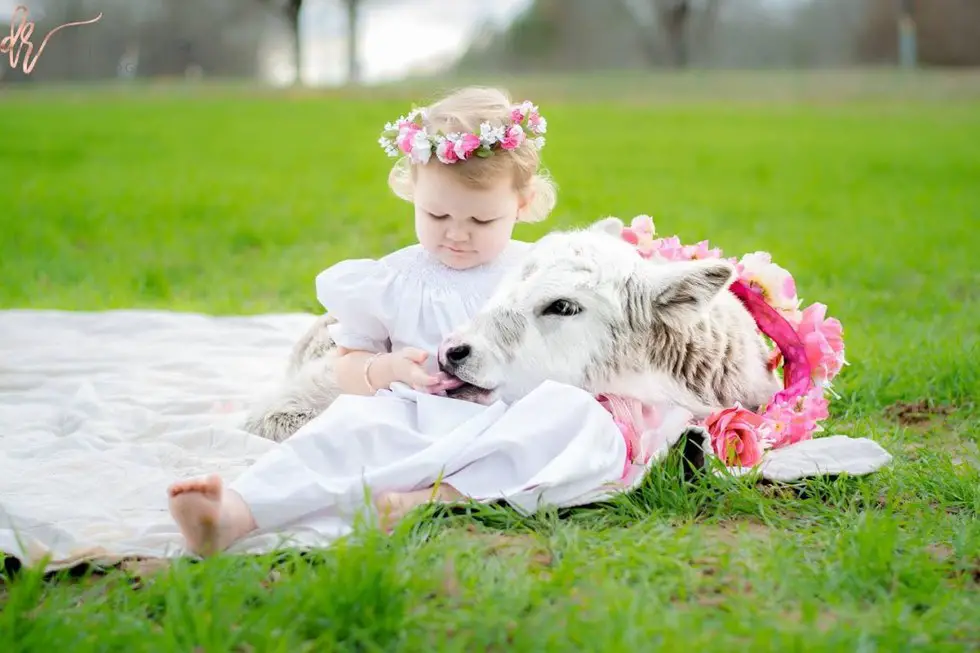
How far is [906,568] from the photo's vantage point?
3.12 metres

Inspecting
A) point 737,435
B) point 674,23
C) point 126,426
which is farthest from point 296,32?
point 737,435

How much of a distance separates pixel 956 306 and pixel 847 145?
37.0 ft

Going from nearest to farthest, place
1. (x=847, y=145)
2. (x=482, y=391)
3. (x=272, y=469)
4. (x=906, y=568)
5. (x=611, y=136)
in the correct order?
1. (x=906, y=568)
2. (x=272, y=469)
3. (x=482, y=391)
4. (x=847, y=145)
5. (x=611, y=136)

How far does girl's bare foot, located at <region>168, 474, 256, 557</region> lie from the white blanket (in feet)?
0.27

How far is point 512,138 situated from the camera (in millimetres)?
4223

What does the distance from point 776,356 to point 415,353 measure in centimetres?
147

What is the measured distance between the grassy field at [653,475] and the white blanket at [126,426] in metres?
0.19

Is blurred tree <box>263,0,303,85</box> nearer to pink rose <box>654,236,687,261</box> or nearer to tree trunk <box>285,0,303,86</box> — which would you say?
tree trunk <box>285,0,303,86</box>

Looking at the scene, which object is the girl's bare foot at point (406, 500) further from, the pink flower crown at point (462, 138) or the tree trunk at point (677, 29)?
the tree trunk at point (677, 29)

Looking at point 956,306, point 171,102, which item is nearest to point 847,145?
point 956,306

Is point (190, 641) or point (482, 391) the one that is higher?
point (482, 391)

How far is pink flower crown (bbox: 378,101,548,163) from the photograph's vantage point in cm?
411

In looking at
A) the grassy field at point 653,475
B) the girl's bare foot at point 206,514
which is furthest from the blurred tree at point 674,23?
the girl's bare foot at point 206,514

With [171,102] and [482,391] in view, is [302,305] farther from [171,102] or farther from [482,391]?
[171,102]
